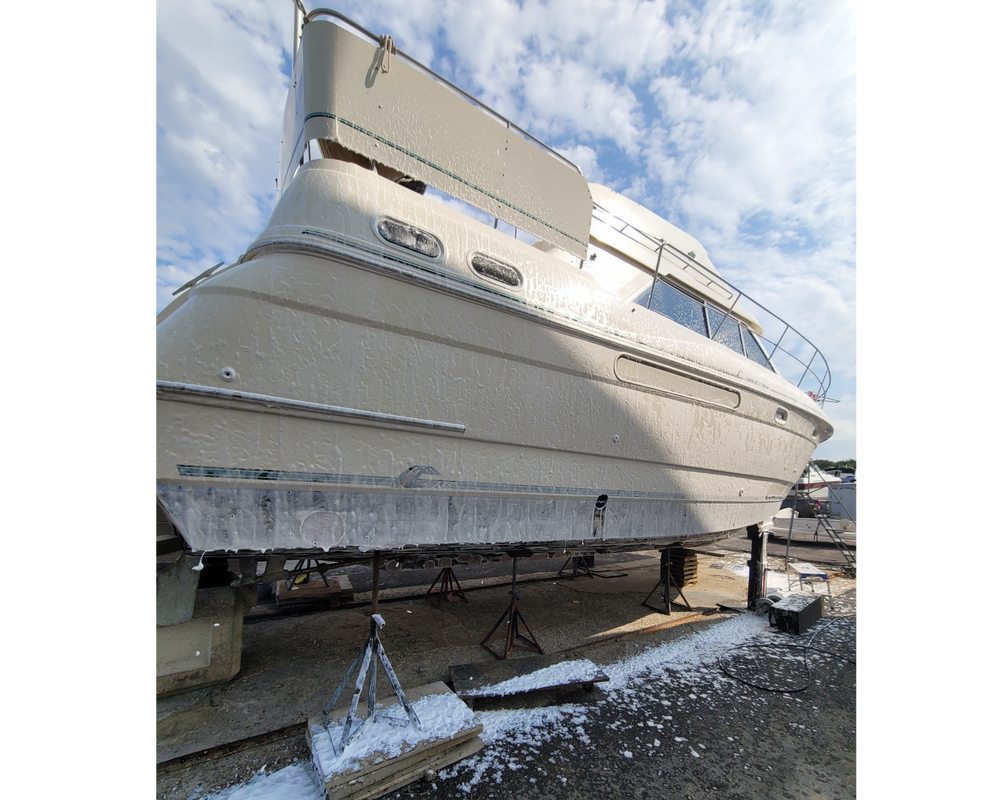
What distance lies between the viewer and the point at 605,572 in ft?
27.5


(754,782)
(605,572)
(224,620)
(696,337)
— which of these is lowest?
(605,572)

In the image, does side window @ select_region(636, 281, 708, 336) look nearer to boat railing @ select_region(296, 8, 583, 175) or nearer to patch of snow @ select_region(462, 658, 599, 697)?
boat railing @ select_region(296, 8, 583, 175)

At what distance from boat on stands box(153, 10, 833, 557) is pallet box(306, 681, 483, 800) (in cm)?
102

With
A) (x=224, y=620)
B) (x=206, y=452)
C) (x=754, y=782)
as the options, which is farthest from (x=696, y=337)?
(x=224, y=620)

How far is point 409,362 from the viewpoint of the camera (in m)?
2.40

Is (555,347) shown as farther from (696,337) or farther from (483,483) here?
(696,337)

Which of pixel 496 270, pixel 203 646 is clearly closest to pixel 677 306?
pixel 496 270

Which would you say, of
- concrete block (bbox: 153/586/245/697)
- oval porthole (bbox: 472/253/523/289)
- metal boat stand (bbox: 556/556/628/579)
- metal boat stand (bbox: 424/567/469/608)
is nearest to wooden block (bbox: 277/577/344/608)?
metal boat stand (bbox: 424/567/469/608)

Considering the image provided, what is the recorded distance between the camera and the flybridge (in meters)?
2.39

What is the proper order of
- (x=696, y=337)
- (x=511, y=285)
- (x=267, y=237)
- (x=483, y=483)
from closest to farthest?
(x=267, y=237), (x=483, y=483), (x=511, y=285), (x=696, y=337)

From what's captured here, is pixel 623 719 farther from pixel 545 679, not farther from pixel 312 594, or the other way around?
pixel 312 594
